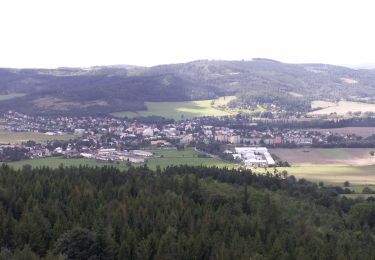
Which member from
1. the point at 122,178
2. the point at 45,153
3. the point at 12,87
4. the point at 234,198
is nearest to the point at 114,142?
the point at 45,153

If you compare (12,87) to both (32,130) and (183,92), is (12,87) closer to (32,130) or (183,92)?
(183,92)

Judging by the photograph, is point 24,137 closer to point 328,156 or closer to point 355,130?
point 328,156

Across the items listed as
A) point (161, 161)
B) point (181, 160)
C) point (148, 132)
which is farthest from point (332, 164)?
point (148, 132)

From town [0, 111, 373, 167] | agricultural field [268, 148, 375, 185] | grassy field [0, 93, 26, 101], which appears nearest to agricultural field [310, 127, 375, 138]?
town [0, 111, 373, 167]

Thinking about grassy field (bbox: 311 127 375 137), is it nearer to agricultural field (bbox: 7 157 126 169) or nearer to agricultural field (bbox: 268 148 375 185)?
agricultural field (bbox: 268 148 375 185)

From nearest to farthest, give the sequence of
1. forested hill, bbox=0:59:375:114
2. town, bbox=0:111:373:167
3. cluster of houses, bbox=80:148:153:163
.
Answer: cluster of houses, bbox=80:148:153:163 < town, bbox=0:111:373:167 < forested hill, bbox=0:59:375:114
